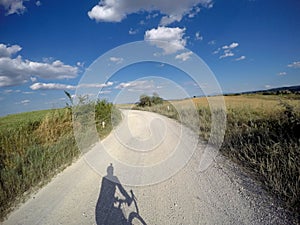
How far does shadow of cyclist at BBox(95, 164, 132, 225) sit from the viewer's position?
2717mm

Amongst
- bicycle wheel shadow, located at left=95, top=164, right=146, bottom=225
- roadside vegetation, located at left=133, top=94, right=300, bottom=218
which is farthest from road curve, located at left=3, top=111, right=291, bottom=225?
roadside vegetation, located at left=133, top=94, right=300, bottom=218

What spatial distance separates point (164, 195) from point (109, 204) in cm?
95

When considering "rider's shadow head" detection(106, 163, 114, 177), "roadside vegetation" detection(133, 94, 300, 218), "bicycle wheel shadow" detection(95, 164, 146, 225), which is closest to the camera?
"bicycle wheel shadow" detection(95, 164, 146, 225)

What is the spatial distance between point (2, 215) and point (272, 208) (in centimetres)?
413

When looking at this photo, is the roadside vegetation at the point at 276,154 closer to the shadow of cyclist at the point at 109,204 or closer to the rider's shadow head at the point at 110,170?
the shadow of cyclist at the point at 109,204

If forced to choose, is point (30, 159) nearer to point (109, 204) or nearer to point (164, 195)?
point (109, 204)

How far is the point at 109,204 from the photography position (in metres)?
3.14

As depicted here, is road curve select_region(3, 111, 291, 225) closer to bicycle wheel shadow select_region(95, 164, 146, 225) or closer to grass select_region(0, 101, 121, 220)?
bicycle wheel shadow select_region(95, 164, 146, 225)

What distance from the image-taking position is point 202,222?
2596 mm

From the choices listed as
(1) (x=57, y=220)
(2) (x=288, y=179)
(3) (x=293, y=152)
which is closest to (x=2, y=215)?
(1) (x=57, y=220)

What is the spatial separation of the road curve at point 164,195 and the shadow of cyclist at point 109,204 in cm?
6

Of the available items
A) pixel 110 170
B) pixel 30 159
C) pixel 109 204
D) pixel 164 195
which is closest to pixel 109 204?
pixel 109 204

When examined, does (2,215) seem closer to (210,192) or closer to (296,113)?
(210,192)

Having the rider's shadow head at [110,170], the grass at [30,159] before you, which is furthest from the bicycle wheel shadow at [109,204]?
the grass at [30,159]
